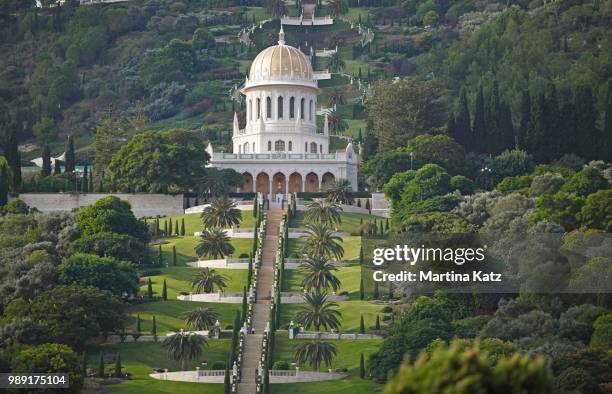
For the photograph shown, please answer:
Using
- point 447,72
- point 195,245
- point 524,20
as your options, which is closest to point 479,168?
point 195,245

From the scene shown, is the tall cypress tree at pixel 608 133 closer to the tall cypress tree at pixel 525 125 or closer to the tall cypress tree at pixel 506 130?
the tall cypress tree at pixel 525 125

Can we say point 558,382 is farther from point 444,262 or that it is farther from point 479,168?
point 479,168

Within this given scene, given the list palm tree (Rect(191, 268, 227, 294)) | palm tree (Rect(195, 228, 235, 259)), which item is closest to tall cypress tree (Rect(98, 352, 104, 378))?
palm tree (Rect(191, 268, 227, 294))

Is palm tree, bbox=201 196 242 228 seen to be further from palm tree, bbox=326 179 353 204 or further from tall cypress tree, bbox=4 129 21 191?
tall cypress tree, bbox=4 129 21 191

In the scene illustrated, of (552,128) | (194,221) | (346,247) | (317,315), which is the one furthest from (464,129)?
(317,315)

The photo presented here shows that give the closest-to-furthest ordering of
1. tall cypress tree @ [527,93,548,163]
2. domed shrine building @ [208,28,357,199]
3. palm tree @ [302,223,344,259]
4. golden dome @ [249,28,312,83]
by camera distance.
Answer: palm tree @ [302,223,344,259] < tall cypress tree @ [527,93,548,163] < domed shrine building @ [208,28,357,199] < golden dome @ [249,28,312,83]

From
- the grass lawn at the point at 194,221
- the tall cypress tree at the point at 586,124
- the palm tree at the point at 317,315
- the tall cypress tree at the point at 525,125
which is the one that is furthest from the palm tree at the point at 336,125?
the palm tree at the point at 317,315

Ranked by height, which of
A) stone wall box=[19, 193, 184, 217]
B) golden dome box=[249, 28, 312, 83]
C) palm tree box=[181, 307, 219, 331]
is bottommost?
palm tree box=[181, 307, 219, 331]
